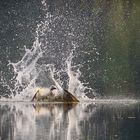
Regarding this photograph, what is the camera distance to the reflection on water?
14943 mm

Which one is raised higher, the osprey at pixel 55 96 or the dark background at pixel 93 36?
the dark background at pixel 93 36

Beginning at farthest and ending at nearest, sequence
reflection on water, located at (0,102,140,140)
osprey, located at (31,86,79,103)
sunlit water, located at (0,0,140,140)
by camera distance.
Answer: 1. osprey, located at (31,86,79,103)
2. sunlit water, located at (0,0,140,140)
3. reflection on water, located at (0,102,140,140)

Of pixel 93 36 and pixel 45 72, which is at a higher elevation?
pixel 93 36

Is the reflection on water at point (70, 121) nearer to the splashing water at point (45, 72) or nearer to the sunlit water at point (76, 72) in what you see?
the sunlit water at point (76, 72)

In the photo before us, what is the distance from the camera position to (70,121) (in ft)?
56.3

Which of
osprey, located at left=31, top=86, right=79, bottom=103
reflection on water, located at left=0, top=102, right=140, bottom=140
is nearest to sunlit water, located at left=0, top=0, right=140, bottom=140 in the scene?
reflection on water, located at left=0, top=102, right=140, bottom=140

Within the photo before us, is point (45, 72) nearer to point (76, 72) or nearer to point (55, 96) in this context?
point (76, 72)

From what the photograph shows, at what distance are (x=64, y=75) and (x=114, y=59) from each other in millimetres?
5733

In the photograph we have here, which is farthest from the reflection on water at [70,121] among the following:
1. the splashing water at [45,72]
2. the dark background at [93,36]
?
the dark background at [93,36]

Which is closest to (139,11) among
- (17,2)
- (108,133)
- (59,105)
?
(17,2)

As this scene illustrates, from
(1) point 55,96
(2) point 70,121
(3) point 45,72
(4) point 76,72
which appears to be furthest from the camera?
(4) point 76,72

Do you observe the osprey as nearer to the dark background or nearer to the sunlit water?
the sunlit water

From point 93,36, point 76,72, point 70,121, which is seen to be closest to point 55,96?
point 76,72

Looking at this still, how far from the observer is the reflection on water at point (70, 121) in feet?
49.0
